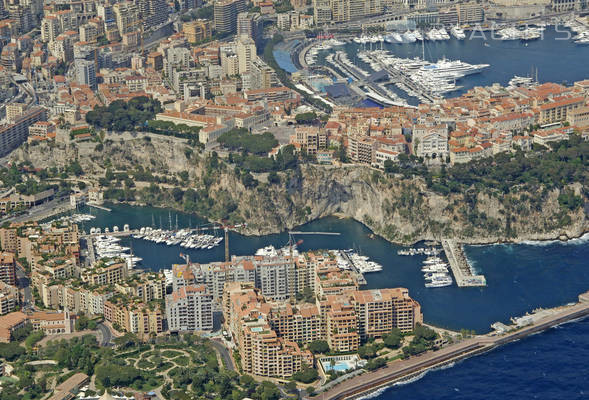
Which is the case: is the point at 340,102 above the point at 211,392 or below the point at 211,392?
above

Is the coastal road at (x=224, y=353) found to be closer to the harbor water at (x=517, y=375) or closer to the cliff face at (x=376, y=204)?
the harbor water at (x=517, y=375)

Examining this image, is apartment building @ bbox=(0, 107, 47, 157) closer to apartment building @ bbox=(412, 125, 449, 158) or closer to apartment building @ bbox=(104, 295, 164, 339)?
apartment building @ bbox=(412, 125, 449, 158)

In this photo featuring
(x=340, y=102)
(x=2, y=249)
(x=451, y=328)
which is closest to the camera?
(x=451, y=328)

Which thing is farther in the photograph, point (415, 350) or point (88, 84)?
point (88, 84)

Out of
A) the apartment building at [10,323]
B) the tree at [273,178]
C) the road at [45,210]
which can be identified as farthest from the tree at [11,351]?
the tree at [273,178]

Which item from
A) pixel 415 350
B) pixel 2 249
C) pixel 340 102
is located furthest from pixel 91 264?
pixel 340 102

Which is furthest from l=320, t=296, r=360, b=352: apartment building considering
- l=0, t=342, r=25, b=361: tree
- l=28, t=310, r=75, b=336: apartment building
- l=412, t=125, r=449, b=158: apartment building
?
l=412, t=125, r=449, b=158: apartment building

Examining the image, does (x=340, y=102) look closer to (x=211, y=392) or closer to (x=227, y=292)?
(x=227, y=292)

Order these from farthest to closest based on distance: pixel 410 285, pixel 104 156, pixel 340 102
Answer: pixel 340 102 < pixel 104 156 < pixel 410 285
